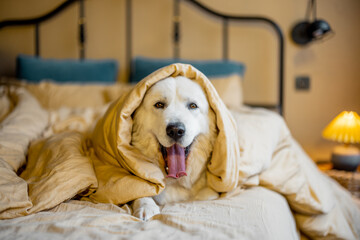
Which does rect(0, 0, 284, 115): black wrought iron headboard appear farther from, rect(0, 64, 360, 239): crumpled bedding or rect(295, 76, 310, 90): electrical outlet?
rect(0, 64, 360, 239): crumpled bedding

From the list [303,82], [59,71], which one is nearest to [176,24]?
[59,71]

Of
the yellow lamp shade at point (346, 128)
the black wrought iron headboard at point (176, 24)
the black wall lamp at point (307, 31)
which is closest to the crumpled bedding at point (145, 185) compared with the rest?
the yellow lamp shade at point (346, 128)

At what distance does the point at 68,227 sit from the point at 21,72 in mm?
1739

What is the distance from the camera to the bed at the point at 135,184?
776 mm

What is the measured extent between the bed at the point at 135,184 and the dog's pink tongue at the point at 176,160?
9 cm

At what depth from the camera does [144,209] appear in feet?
3.06

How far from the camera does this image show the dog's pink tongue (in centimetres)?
110

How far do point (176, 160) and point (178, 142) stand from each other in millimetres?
83

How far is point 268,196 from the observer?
1107 mm

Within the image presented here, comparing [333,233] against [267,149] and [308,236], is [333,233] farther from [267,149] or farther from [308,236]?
[267,149]

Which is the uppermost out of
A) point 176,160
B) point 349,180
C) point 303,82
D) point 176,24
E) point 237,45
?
point 176,24

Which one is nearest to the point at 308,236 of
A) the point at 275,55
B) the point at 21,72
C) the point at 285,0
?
the point at 275,55

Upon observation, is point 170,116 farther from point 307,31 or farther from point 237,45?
point 307,31

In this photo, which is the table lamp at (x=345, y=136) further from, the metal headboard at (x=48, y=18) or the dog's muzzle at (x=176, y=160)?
the metal headboard at (x=48, y=18)
